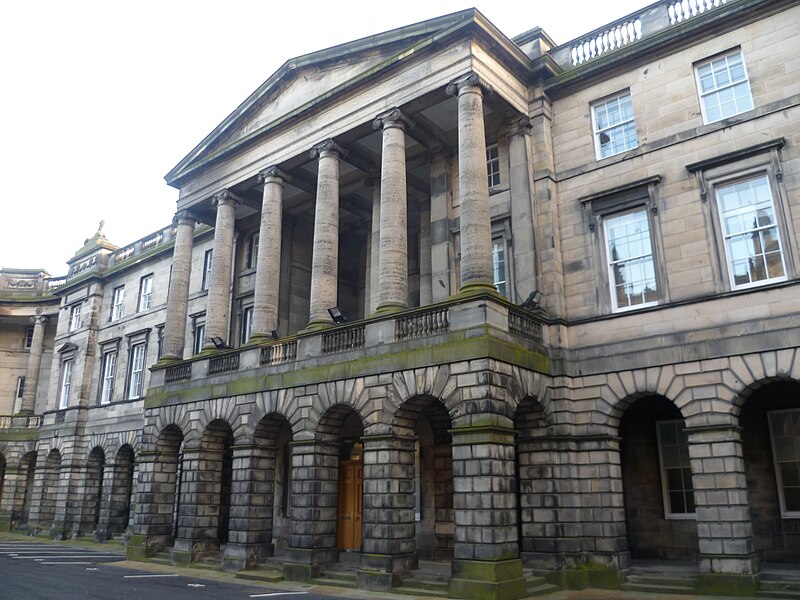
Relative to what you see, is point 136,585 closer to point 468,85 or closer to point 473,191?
point 473,191

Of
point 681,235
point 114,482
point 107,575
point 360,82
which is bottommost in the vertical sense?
point 107,575

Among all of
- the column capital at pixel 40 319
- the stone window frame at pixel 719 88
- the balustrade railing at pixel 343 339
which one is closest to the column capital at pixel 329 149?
the balustrade railing at pixel 343 339

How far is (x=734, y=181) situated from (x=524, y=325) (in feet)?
20.0

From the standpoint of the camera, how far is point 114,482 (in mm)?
30891

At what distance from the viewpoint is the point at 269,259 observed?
22.1 metres

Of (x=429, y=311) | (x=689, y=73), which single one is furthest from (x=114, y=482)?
(x=689, y=73)

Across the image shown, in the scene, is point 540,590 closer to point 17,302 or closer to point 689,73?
point 689,73

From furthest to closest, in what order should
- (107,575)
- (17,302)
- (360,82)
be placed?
1. (17,302)
2. (360,82)
3. (107,575)

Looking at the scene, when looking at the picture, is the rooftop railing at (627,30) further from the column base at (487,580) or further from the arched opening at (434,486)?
the column base at (487,580)

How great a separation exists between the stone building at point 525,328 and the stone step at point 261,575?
284 mm

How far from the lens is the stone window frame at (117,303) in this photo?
35750mm

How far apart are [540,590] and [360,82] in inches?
577

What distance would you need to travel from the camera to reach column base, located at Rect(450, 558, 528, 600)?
13648 millimetres

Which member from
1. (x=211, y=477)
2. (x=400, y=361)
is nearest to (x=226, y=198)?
(x=211, y=477)
